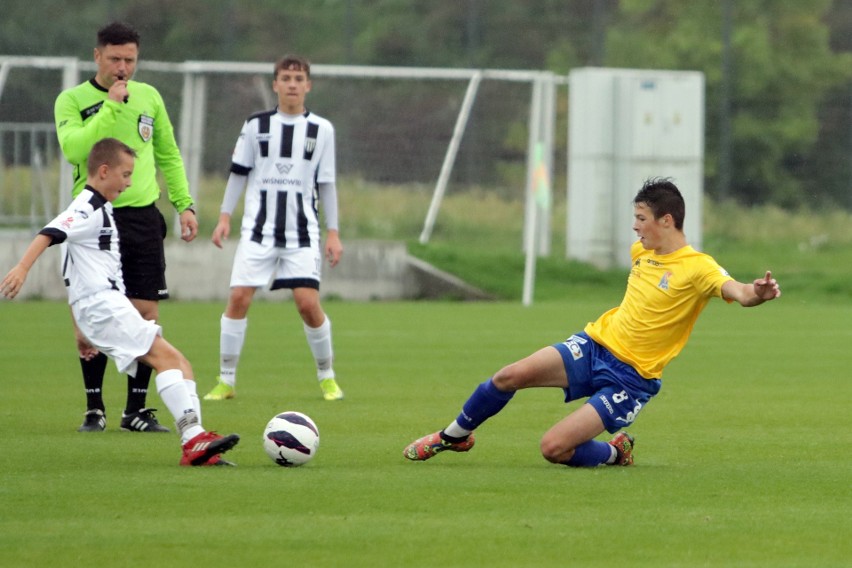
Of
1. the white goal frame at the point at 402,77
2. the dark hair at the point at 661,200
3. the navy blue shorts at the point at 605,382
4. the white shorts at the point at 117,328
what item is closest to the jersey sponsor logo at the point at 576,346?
the navy blue shorts at the point at 605,382

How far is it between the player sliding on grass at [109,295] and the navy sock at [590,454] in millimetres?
1616

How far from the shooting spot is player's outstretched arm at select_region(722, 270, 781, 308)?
6539 millimetres

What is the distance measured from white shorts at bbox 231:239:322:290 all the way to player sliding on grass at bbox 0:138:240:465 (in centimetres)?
291

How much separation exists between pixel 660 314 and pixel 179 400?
2.25 meters

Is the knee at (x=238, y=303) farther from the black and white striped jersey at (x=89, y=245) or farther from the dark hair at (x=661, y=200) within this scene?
the dark hair at (x=661, y=200)

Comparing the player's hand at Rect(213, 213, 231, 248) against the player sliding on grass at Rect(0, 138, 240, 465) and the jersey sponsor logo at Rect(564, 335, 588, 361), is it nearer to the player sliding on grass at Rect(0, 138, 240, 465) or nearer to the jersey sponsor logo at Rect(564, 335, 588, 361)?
the player sliding on grass at Rect(0, 138, 240, 465)

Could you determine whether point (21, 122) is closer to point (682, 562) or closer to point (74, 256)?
point (74, 256)

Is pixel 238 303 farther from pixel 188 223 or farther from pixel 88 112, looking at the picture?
pixel 88 112

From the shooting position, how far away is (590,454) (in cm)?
722

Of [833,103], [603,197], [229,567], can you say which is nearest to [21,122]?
[603,197]

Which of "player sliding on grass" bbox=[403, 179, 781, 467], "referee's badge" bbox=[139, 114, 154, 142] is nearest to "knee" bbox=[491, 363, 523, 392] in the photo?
"player sliding on grass" bbox=[403, 179, 781, 467]

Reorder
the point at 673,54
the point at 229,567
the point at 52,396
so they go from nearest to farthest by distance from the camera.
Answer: the point at 229,567 → the point at 52,396 → the point at 673,54

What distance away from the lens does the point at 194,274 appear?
21.6 meters

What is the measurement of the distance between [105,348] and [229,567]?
8.40 ft
